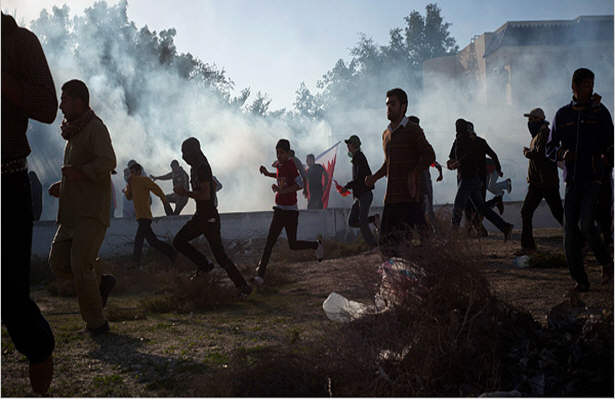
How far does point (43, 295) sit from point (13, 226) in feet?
20.4

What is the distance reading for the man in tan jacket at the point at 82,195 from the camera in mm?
4551

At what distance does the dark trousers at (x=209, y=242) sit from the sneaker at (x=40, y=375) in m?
3.25

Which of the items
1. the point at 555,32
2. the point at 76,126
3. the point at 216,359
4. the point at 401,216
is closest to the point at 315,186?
the point at 401,216

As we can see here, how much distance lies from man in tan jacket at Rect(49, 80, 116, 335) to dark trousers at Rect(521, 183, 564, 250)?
515cm

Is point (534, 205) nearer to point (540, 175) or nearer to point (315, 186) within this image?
point (540, 175)

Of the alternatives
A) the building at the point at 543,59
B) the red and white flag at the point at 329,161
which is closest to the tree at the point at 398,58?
the building at the point at 543,59

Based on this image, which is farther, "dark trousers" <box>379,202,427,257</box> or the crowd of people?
"dark trousers" <box>379,202,427,257</box>

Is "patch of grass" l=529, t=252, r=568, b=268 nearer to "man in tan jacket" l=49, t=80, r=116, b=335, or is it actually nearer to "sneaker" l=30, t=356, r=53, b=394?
"man in tan jacket" l=49, t=80, r=116, b=335

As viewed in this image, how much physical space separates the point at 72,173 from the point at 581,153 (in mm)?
3979

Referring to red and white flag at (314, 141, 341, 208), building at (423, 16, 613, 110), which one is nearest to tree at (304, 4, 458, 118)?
building at (423, 16, 613, 110)

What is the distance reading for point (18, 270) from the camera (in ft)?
9.88

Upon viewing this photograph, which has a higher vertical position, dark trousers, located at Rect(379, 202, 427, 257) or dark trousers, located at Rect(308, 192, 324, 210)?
dark trousers, located at Rect(308, 192, 324, 210)

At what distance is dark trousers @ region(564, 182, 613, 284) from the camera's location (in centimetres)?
497

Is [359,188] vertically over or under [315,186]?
under
